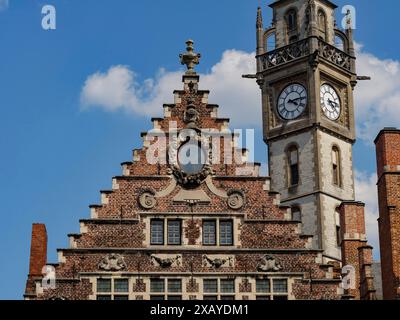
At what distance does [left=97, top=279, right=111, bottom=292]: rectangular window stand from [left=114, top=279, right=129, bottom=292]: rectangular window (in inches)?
8.5

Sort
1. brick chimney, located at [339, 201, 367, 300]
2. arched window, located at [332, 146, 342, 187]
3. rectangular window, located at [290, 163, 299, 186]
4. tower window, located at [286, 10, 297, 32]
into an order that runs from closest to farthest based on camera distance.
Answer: brick chimney, located at [339, 201, 367, 300]
rectangular window, located at [290, 163, 299, 186]
arched window, located at [332, 146, 342, 187]
tower window, located at [286, 10, 297, 32]

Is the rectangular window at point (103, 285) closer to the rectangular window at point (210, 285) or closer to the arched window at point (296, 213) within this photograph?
the rectangular window at point (210, 285)

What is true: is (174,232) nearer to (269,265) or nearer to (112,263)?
(112,263)

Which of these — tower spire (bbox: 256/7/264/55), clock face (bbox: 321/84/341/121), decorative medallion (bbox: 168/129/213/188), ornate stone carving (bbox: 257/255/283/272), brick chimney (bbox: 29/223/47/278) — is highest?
tower spire (bbox: 256/7/264/55)

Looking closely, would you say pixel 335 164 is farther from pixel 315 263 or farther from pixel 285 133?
pixel 315 263

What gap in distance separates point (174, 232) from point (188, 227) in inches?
18.3

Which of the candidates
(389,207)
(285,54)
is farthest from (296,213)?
(389,207)

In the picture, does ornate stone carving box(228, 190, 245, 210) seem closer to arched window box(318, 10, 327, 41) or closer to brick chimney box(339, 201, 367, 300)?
brick chimney box(339, 201, 367, 300)

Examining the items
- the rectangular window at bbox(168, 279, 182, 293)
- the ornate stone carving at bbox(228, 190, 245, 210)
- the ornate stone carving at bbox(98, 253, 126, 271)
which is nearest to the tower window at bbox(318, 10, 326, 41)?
the ornate stone carving at bbox(228, 190, 245, 210)

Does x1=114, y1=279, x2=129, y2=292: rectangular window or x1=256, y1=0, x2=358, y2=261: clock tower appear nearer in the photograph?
x1=114, y1=279, x2=129, y2=292: rectangular window

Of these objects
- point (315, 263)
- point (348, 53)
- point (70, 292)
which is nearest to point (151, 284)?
point (70, 292)

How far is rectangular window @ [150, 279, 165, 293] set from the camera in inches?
1507

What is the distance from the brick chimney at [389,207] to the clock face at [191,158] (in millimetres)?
5747
